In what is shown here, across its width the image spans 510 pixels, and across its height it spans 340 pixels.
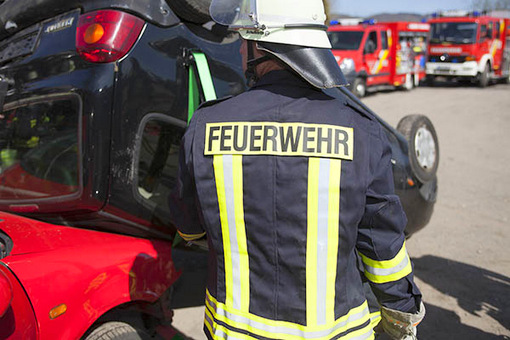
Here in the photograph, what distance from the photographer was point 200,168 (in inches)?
63.5

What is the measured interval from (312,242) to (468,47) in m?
16.4

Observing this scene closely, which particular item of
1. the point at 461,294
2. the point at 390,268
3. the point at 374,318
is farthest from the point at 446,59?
the point at 390,268

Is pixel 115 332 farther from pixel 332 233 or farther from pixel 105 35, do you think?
pixel 105 35

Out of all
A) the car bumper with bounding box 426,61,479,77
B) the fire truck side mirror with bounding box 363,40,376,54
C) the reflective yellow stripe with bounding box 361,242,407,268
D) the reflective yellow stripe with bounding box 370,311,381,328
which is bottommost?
the car bumper with bounding box 426,61,479,77

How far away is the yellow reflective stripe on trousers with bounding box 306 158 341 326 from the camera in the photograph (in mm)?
1519

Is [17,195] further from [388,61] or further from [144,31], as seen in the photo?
[388,61]

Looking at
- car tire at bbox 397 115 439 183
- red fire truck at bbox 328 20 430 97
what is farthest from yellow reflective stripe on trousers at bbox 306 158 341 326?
red fire truck at bbox 328 20 430 97

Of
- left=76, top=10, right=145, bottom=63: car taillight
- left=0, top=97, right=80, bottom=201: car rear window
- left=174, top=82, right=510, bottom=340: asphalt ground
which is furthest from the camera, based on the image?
left=174, top=82, right=510, bottom=340: asphalt ground

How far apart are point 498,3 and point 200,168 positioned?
55045 mm

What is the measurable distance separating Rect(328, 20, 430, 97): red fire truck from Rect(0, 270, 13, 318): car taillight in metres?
11.8

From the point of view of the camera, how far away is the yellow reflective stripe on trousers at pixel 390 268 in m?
→ 1.66

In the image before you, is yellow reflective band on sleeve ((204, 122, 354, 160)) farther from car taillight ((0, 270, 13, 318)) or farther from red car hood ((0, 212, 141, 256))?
red car hood ((0, 212, 141, 256))

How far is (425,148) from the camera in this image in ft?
12.4

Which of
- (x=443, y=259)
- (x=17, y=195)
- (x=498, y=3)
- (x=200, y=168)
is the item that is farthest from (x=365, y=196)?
(x=498, y=3)
